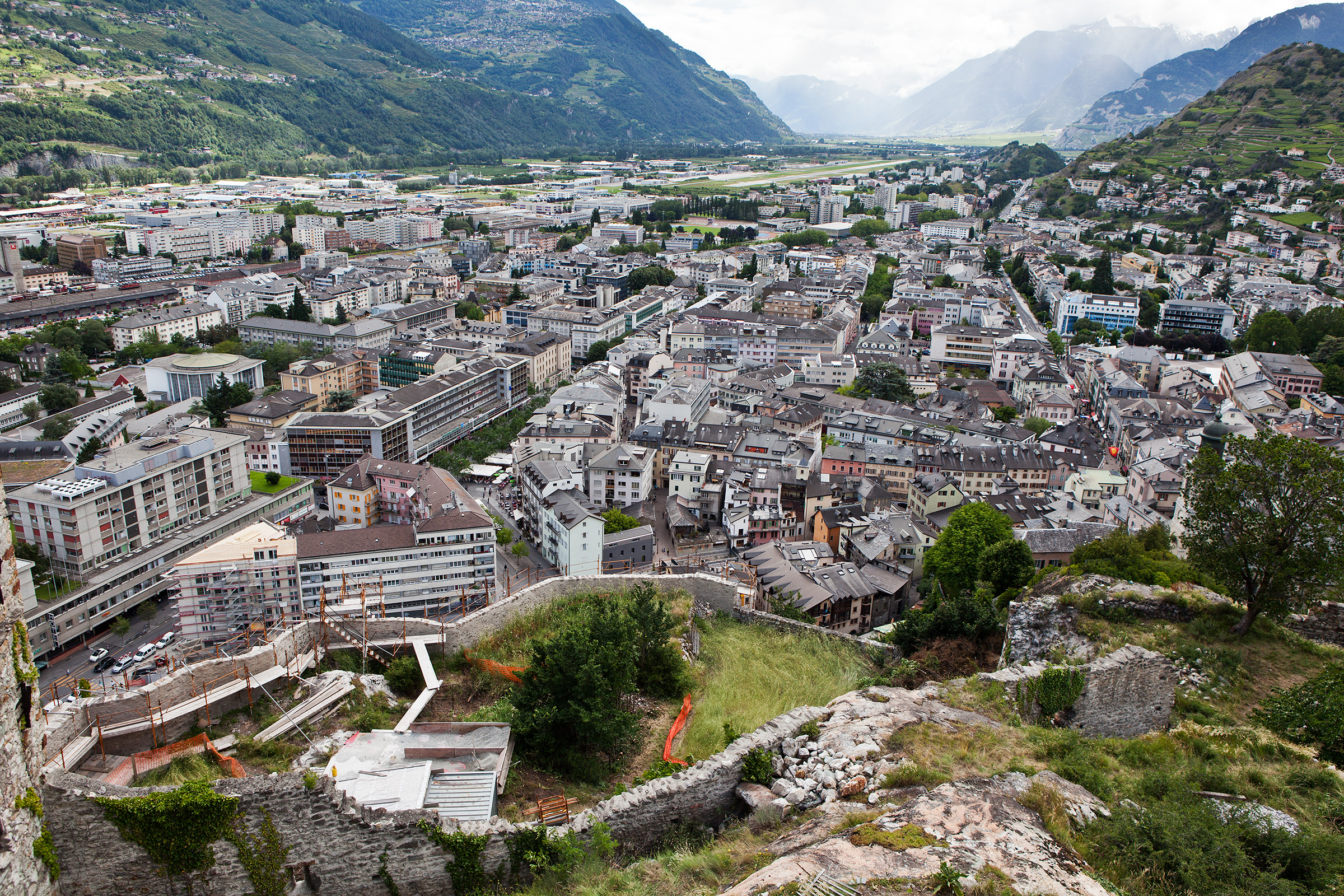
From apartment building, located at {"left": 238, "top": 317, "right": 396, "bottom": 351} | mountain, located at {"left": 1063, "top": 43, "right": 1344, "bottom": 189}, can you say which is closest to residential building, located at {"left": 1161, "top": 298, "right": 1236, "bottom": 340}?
mountain, located at {"left": 1063, "top": 43, "right": 1344, "bottom": 189}

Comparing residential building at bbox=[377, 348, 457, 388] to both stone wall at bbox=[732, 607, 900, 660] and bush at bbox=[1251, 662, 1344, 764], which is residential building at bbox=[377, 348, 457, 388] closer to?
stone wall at bbox=[732, 607, 900, 660]

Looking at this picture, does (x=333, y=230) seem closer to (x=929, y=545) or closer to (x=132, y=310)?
(x=132, y=310)

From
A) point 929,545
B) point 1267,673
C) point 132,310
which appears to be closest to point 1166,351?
point 929,545

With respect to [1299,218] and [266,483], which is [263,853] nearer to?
[266,483]

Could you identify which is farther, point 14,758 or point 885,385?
point 885,385

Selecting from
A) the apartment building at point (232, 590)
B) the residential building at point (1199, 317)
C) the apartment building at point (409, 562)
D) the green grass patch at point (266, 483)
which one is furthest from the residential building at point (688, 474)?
the residential building at point (1199, 317)

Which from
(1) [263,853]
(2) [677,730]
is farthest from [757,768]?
(1) [263,853]
